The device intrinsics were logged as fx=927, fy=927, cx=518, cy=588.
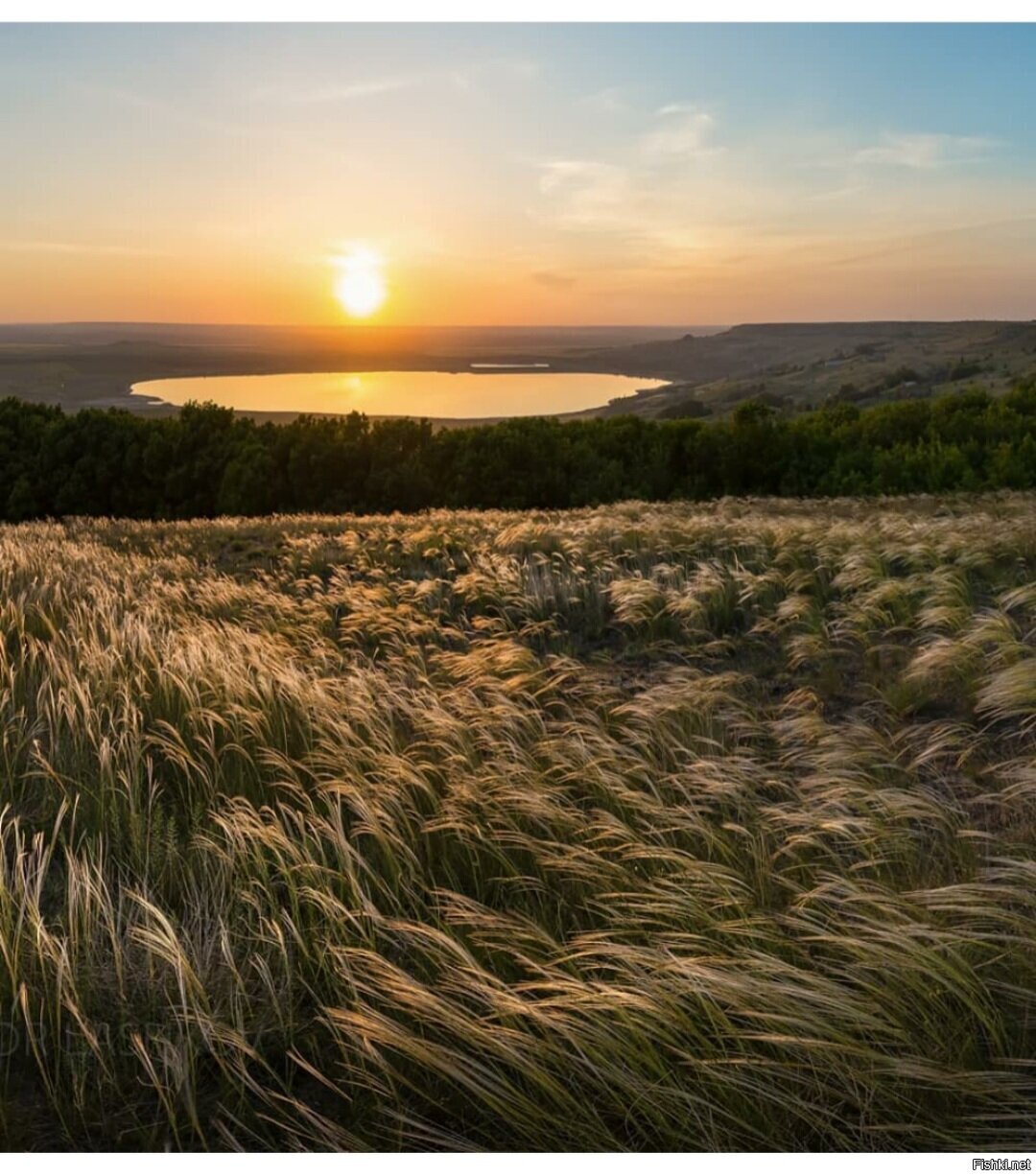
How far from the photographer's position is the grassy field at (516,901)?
2.32 metres

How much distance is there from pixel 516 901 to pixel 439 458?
48577mm

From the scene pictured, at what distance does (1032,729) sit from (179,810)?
3.88 meters

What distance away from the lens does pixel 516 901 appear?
3154 mm

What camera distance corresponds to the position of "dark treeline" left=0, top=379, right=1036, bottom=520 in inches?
1902

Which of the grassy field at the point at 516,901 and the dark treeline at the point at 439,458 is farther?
the dark treeline at the point at 439,458

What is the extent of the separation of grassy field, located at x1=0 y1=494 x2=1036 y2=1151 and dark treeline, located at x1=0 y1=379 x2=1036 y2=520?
41239 mm

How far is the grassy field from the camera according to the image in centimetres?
232

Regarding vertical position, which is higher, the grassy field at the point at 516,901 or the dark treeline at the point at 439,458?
the dark treeline at the point at 439,458

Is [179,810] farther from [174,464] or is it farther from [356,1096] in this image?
[174,464]

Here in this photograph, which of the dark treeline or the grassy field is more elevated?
the dark treeline

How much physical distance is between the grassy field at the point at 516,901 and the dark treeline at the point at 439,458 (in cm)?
4124

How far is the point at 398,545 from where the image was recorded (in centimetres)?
1260

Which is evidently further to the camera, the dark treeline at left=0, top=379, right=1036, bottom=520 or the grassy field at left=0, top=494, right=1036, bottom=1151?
the dark treeline at left=0, top=379, right=1036, bottom=520

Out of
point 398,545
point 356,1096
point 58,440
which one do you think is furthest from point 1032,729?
point 58,440
